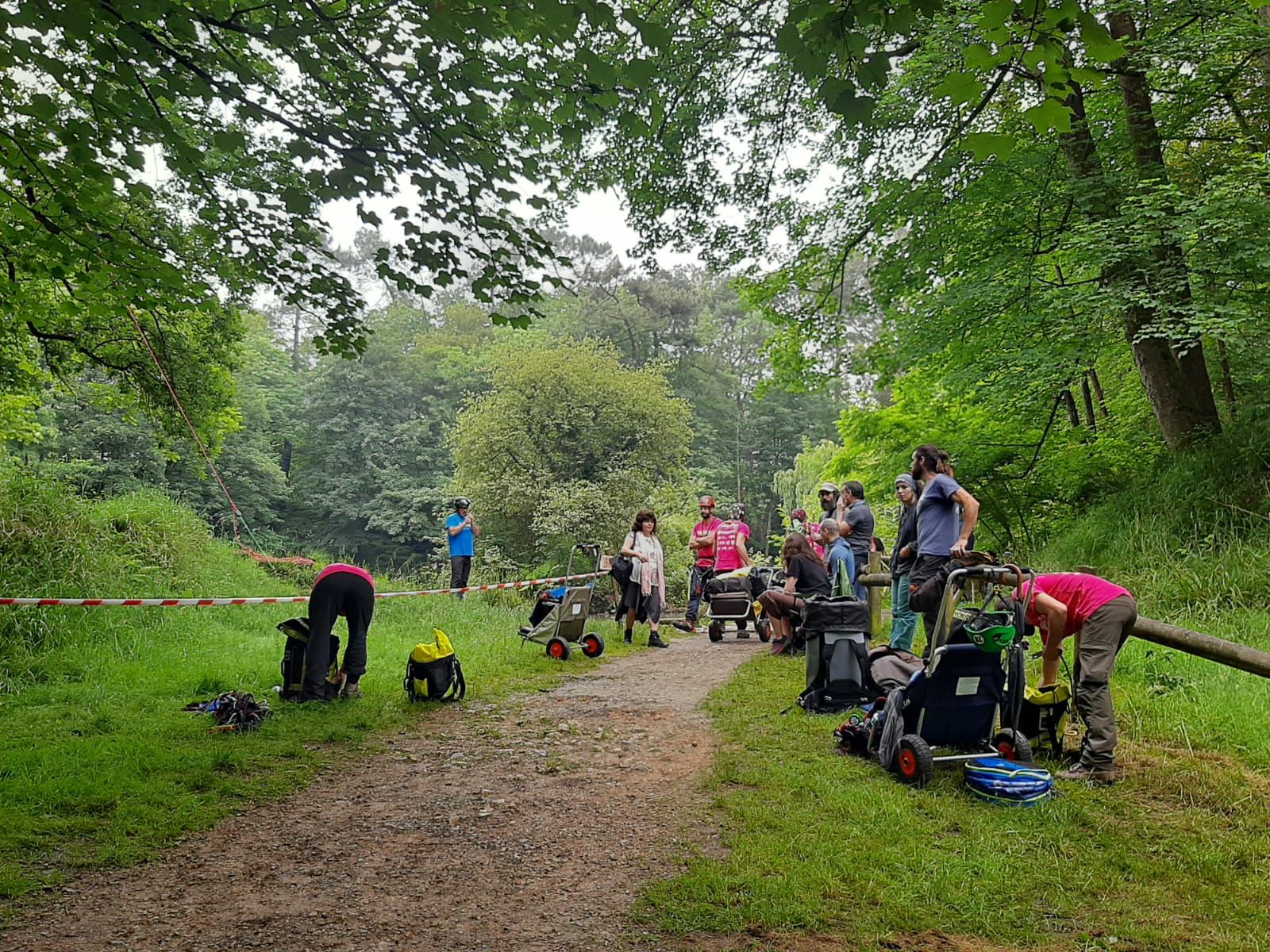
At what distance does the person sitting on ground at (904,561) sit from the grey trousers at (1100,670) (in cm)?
156

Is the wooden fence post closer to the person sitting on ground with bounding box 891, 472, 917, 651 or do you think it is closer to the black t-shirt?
the black t-shirt

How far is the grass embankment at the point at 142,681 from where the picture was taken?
3834 mm

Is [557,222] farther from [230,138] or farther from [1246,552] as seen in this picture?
[1246,552]

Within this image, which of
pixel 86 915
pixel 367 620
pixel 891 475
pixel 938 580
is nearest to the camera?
pixel 86 915

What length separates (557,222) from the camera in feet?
22.1

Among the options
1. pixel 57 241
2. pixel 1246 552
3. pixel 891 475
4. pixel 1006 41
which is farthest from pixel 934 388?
pixel 57 241

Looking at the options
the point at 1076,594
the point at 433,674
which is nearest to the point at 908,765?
the point at 1076,594

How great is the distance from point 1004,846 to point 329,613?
15.6ft

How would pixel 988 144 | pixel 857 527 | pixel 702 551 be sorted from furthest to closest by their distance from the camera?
pixel 702 551
pixel 857 527
pixel 988 144

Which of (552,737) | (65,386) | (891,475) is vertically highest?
(65,386)

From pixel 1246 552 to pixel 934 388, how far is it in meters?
5.03

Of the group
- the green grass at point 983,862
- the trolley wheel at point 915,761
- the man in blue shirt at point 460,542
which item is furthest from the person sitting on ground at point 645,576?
the trolley wheel at point 915,761

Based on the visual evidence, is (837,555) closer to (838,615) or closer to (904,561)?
(904,561)

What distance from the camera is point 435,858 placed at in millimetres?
3492
